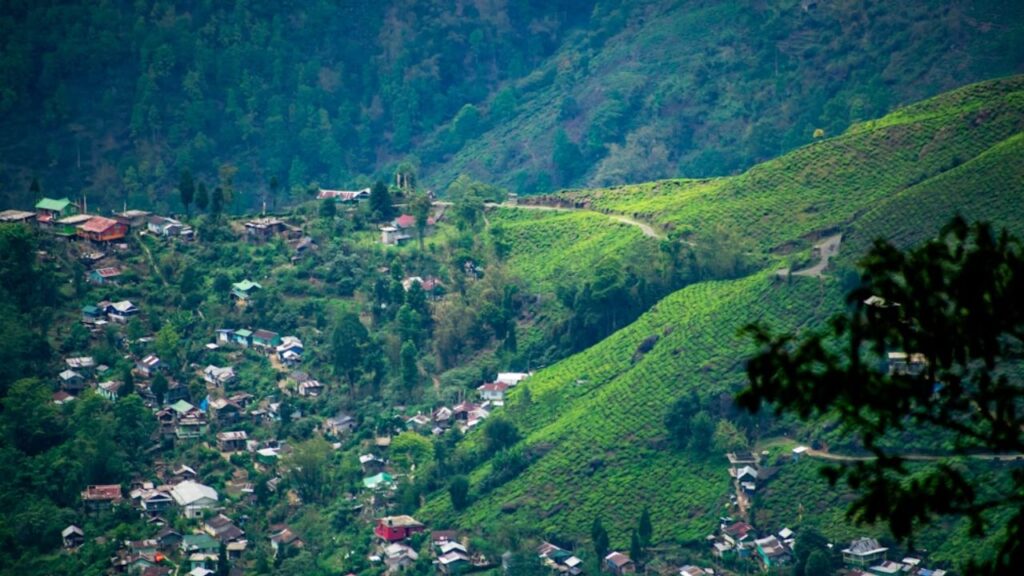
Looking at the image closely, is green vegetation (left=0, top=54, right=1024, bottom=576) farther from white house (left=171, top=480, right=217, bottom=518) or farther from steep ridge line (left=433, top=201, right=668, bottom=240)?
white house (left=171, top=480, right=217, bottom=518)

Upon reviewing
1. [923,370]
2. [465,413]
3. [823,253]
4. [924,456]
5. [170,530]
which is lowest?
[924,456]

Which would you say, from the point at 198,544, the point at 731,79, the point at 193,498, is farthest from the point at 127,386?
the point at 731,79

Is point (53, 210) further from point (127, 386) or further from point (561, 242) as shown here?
point (561, 242)

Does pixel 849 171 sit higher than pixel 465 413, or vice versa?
pixel 849 171

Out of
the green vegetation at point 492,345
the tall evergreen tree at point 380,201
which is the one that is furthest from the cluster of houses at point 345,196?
the tall evergreen tree at point 380,201

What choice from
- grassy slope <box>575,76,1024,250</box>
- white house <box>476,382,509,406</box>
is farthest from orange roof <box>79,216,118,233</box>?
grassy slope <box>575,76,1024,250</box>
